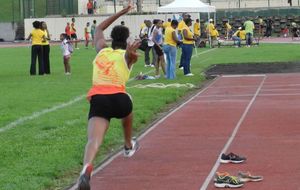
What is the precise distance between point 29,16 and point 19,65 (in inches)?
1487

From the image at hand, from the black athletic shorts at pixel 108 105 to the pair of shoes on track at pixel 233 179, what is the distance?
1.32 meters

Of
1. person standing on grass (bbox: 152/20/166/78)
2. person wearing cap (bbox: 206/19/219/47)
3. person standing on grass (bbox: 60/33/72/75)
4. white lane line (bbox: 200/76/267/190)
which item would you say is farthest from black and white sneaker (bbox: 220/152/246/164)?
person wearing cap (bbox: 206/19/219/47)

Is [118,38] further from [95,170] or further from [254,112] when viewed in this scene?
[254,112]

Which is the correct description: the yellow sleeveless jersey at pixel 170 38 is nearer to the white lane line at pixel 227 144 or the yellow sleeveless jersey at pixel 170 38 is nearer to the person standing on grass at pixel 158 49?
the person standing on grass at pixel 158 49

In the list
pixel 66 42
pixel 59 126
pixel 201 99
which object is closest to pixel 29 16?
pixel 66 42

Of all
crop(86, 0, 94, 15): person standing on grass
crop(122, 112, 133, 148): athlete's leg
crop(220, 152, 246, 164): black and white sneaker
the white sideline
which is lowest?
crop(220, 152, 246, 164): black and white sneaker

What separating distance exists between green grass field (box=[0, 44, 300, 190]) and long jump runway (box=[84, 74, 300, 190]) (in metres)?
0.50

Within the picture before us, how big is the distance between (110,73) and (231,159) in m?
2.29

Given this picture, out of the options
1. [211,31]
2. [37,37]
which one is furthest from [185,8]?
[37,37]

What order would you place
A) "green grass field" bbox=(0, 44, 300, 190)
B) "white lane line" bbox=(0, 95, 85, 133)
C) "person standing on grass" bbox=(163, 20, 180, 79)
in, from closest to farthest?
"green grass field" bbox=(0, 44, 300, 190)
"white lane line" bbox=(0, 95, 85, 133)
"person standing on grass" bbox=(163, 20, 180, 79)

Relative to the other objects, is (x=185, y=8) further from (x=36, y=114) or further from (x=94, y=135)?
(x=94, y=135)

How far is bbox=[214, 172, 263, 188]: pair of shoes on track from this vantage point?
843 centimetres

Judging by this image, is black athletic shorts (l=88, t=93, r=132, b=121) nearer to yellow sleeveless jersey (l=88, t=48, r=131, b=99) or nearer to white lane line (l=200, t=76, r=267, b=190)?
yellow sleeveless jersey (l=88, t=48, r=131, b=99)

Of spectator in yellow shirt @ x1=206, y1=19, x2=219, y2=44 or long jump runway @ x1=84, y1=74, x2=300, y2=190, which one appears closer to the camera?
long jump runway @ x1=84, y1=74, x2=300, y2=190
